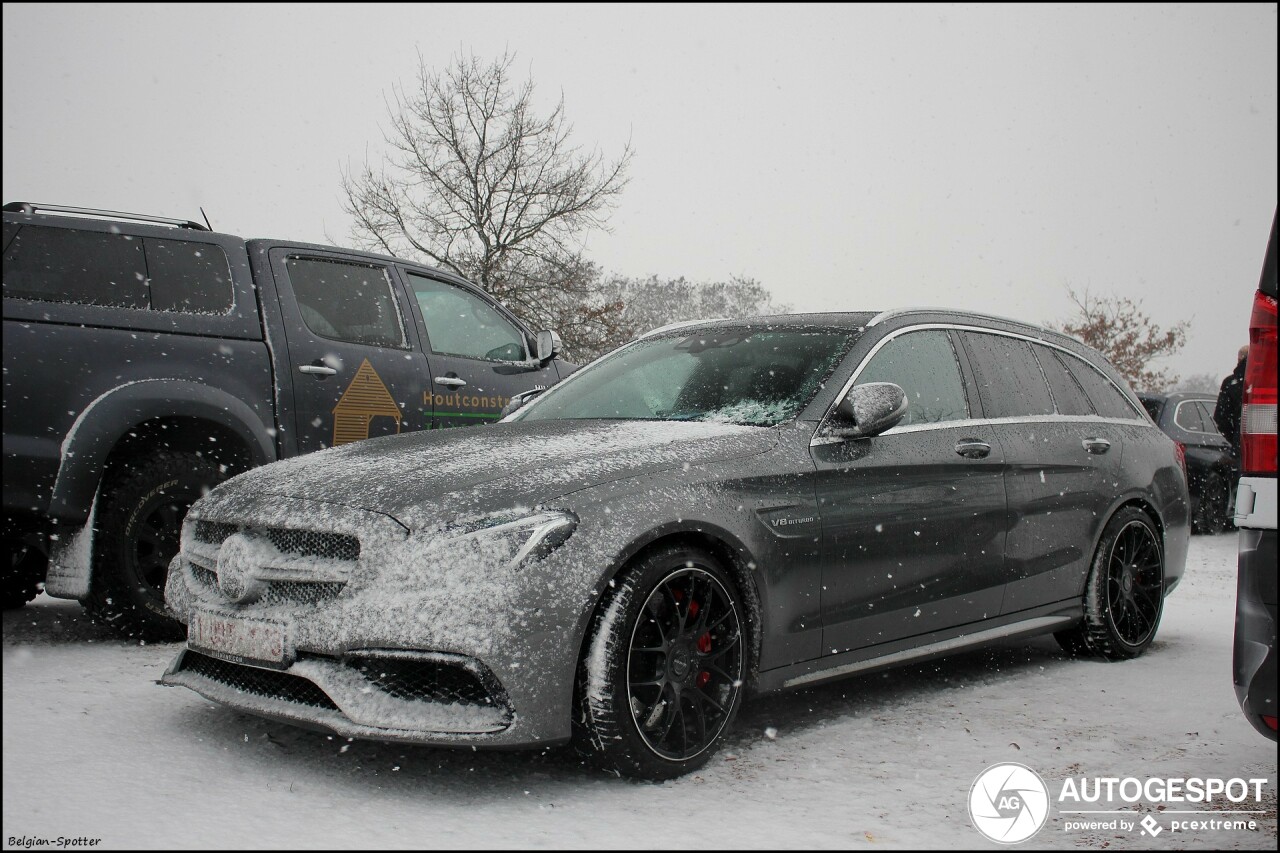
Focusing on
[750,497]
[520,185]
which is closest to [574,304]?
[520,185]

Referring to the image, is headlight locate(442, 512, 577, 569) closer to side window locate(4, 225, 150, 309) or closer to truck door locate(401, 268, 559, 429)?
side window locate(4, 225, 150, 309)

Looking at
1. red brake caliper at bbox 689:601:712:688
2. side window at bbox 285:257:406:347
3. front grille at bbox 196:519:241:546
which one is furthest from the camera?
side window at bbox 285:257:406:347

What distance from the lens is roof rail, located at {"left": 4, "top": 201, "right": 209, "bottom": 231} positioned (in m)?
5.37

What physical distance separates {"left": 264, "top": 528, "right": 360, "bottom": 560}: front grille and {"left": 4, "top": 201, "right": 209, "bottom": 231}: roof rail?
103 inches

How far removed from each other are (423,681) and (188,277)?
3.27 meters

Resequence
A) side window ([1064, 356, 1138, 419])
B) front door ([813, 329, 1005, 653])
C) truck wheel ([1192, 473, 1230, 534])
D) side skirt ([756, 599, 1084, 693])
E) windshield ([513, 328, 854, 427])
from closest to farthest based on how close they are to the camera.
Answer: side skirt ([756, 599, 1084, 693]), front door ([813, 329, 1005, 653]), windshield ([513, 328, 854, 427]), side window ([1064, 356, 1138, 419]), truck wheel ([1192, 473, 1230, 534])

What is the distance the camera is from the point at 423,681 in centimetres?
341

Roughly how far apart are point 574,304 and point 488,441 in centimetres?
2604

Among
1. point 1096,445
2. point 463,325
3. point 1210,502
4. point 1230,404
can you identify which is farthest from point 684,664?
point 1210,502

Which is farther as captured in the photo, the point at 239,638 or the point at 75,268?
the point at 75,268

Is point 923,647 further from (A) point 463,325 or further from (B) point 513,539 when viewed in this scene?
(A) point 463,325

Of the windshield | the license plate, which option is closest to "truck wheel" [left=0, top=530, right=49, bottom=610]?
the license plate

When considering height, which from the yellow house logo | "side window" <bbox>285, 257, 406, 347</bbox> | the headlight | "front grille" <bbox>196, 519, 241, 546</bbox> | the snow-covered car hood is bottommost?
"front grille" <bbox>196, 519, 241, 546</bbox>

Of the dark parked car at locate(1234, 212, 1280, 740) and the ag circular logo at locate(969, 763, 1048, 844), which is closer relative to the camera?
the dark parked car at locate(1234, 212, 1280, 740)
